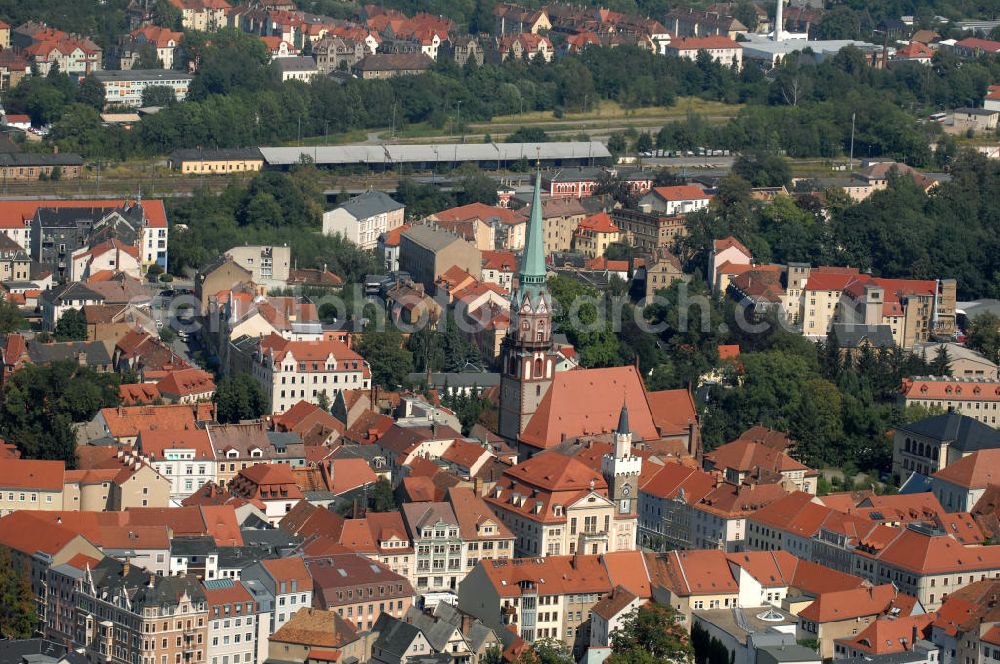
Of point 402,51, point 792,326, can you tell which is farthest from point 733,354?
point 402,51

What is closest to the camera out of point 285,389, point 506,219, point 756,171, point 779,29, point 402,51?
point 285,389

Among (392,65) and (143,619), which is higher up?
(392,65)

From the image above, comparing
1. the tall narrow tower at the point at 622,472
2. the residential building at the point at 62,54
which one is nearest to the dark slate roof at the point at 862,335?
the tall narrow tower at the point at 622,472

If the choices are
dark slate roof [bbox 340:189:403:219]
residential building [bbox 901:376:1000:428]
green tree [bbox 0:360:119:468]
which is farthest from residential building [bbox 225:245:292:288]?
residential building [bbox 901:376:1000:428]

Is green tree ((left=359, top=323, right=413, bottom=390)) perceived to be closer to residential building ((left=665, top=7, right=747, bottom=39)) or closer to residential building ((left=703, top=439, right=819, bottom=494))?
residential building ((left=703, top=439, right=819, bottom=494))

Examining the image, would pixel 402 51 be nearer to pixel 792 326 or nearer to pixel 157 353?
pixel 792 326

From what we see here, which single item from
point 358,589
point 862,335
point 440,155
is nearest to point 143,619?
point 358,589

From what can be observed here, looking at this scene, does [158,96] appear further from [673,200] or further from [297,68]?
[673,200]
